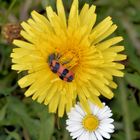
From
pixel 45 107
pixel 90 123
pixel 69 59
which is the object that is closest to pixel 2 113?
pixel 45 107

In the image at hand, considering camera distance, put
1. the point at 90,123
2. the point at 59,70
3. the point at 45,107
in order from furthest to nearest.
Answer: the point at 45,107 < the point at 90,123 < the point at 59,70

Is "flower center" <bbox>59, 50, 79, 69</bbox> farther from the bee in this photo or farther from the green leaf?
the green leaf

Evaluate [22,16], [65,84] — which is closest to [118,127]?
[65,84]

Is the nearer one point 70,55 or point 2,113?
point 70,55

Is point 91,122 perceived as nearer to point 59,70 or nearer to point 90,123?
point 90,123

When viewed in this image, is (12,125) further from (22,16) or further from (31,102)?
(22,16)

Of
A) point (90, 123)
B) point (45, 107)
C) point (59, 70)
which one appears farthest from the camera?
point (45, 107)

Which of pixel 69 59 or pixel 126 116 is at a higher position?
pixel 69 59

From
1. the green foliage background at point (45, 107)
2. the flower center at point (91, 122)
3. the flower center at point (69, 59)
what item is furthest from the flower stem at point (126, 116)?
the flower center at point (69, 59)
